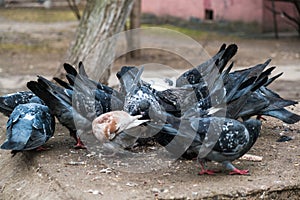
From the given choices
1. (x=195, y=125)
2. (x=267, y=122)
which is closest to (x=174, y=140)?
(x=195, y=125)

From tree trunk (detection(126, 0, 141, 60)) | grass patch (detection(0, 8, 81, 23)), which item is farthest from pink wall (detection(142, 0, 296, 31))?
tree trunk (detection(126, 0, 141, 60))

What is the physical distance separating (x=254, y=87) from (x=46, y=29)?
48.9 ft

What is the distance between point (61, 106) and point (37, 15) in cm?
1908

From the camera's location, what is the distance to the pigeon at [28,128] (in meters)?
4.37

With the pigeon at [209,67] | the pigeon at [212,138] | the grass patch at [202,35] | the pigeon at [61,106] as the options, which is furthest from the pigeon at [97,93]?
the grass patch at [202,35]

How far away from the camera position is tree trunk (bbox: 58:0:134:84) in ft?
25.9

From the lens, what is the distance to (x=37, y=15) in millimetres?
23094

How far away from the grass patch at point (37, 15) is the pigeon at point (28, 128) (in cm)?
1709

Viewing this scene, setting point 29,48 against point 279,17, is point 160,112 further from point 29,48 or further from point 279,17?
point 279,17

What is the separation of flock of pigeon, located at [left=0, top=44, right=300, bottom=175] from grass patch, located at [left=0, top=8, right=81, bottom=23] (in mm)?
16980

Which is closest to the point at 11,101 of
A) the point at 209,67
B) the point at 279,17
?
the point at 209,67

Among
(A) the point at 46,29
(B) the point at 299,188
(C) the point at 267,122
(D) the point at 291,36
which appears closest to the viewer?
(B) the point at 299,188

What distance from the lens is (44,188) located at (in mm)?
4047

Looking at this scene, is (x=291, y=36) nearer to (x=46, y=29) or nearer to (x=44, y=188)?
(x=46, y=29)
